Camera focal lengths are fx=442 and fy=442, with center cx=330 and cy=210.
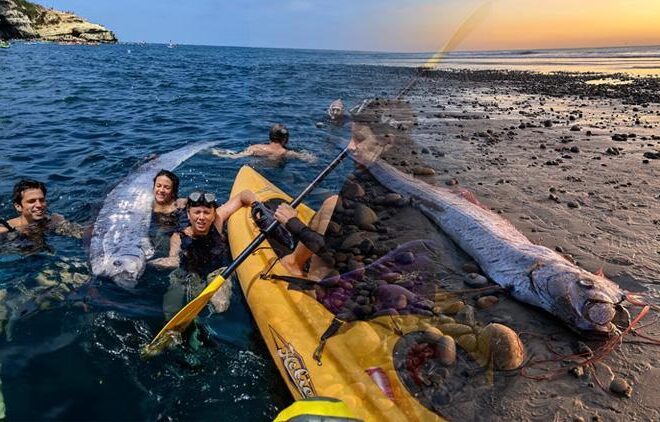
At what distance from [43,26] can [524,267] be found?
123135 millimetres

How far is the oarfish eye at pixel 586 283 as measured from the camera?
467 cm

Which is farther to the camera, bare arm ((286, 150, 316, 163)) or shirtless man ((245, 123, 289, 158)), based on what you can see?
bare arm ((286, 150, 316, 163))

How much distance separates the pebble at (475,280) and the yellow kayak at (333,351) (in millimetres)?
1381

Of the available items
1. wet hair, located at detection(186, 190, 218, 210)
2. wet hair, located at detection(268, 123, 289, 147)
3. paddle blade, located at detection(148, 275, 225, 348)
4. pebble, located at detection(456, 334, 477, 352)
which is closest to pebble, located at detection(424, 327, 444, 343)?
pebble, located at detection(456, 334, 477, 352)

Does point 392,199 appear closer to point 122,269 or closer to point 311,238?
point 311,238

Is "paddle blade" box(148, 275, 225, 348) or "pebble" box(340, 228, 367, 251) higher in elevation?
"paddle blade" box(148, 275, 225, 348)

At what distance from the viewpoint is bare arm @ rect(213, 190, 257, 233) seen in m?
7.09

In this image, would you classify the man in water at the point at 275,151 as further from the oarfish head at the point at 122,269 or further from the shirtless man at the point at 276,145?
the oarfish head at the point at 122,269

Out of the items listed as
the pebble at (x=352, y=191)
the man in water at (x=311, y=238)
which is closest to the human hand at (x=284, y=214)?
the man in water at (x=311, y=238)

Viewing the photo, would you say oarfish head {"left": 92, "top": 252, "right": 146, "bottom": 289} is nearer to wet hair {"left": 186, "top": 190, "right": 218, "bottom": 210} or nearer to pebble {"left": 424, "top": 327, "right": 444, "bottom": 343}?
wet hair {"left": 186, "top": 190, "right": 218, "bottom": 210}

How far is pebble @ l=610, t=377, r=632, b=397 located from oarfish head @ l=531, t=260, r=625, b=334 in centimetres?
64

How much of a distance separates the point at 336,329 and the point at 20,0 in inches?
4803

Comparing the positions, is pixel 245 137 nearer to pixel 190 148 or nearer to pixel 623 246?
pixel 190 148

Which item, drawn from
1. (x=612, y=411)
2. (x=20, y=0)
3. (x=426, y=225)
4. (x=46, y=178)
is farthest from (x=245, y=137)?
(x=20, y=0)
